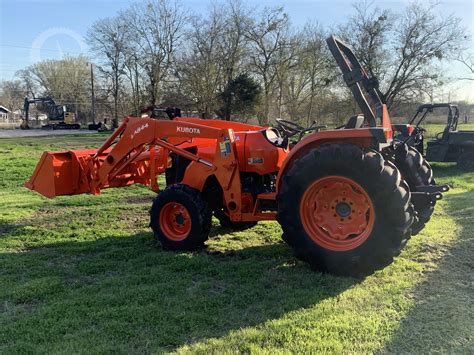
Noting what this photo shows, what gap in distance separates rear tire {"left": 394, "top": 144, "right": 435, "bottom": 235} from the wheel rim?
1.27m

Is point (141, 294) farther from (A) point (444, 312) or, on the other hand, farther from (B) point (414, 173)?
(B) point (414, 173)

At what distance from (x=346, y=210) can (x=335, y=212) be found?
0.38ft

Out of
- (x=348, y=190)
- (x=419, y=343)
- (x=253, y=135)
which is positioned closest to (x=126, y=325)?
(x=419, y=343)

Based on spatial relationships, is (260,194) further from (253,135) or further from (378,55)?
(378,55)

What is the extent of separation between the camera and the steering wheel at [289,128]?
19.7ft

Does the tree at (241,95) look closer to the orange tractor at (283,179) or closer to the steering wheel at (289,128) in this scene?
the orange tractor at (283,179)

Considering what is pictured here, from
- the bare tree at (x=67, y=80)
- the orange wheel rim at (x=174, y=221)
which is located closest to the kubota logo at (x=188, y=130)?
the orange wheel rim at (x=174, y=221)

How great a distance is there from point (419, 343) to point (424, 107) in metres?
12.5

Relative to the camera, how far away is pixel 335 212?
4.86 meters

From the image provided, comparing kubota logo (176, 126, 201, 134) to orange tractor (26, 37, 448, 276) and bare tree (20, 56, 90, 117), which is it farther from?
bare tree (20, 56, 90, 117)

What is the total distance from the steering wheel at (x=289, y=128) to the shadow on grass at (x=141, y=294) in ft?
4.87

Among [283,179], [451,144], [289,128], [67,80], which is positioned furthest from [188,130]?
[67,80]

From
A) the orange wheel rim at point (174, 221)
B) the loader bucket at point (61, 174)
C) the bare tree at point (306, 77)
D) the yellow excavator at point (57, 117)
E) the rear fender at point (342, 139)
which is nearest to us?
the rear fender at point (342, 139)

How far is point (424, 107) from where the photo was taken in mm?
14539
